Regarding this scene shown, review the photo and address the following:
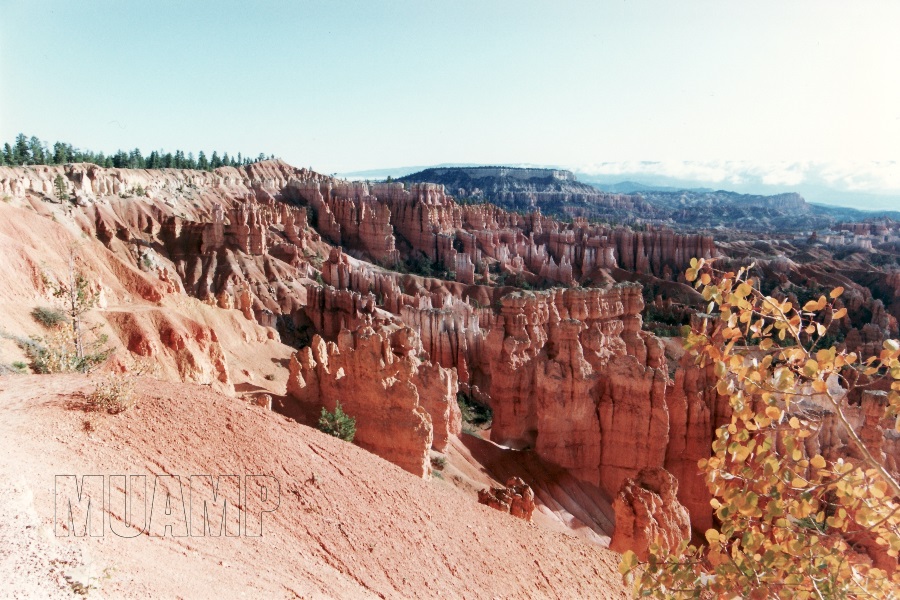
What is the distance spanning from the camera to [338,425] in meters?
17.6

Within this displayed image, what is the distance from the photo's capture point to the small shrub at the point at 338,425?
17.4 meters

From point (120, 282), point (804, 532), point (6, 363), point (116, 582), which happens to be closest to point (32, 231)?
point (120, 282)

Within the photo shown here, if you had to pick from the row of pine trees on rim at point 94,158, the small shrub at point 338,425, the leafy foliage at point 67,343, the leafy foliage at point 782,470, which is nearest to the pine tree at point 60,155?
the row of pine trees on rim at point 94,158

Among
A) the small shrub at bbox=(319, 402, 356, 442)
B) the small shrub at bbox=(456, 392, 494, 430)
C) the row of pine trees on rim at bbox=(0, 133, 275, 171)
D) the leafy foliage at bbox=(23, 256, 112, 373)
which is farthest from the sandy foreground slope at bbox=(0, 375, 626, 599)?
the row of pine trees on rim at bbox=(0, 133, 275, 171)

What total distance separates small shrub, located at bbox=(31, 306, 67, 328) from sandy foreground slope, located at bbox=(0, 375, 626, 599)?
40.3 ft

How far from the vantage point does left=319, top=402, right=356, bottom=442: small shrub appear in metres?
17.4

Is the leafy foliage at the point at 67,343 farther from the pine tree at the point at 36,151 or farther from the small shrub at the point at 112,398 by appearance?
the pine tree at the point at 36,151

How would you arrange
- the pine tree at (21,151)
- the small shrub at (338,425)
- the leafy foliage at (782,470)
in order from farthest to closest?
the pine tree at (21,151) < the small shrub at (338,425) < the leafy foliage at (782,470)

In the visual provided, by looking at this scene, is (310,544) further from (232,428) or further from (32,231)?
(32,231)

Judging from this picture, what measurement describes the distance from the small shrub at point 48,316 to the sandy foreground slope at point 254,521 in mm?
12284

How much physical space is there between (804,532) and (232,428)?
8687 millimetres

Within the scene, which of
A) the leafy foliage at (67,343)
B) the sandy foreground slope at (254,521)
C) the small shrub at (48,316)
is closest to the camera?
the sandy foreground slope at (254,521)

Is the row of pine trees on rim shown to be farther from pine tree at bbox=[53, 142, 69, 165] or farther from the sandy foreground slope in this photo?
the sandy foreground slope

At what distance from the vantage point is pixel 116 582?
20.1 ft
